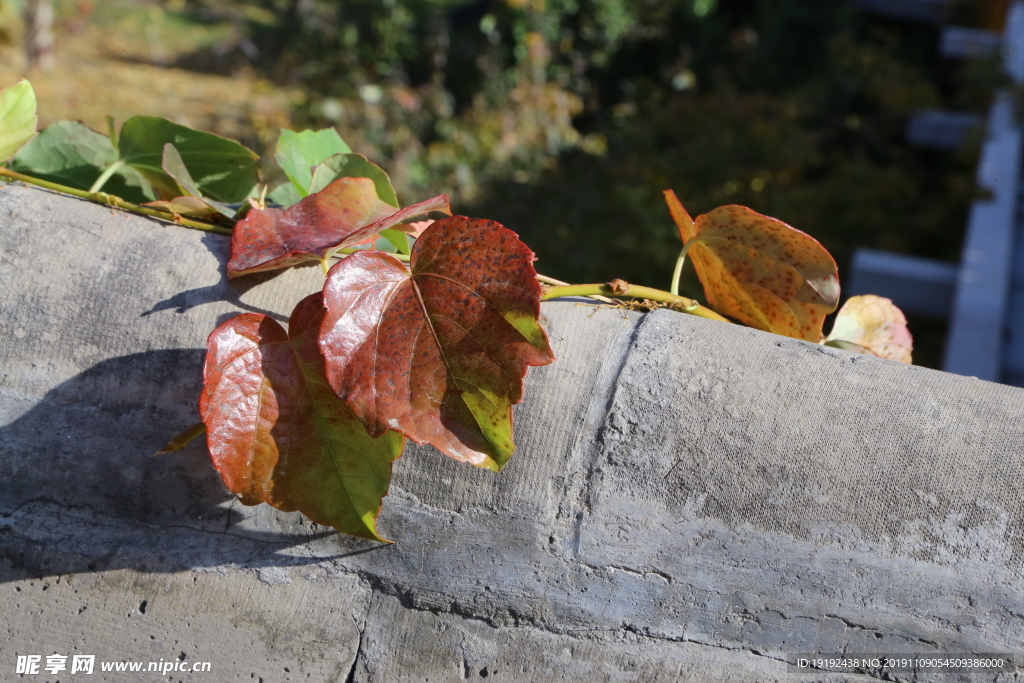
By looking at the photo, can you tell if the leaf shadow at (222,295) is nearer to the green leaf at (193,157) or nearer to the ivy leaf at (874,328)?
the green leaf at (193,157)

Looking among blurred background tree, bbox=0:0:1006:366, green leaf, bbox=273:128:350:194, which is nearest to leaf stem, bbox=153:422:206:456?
green leaf, bbox=273:128:350:194

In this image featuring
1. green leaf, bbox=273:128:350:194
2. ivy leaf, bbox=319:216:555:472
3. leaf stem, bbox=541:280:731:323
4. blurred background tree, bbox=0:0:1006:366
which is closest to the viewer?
ivy leaf, bbox=319:216:555:472

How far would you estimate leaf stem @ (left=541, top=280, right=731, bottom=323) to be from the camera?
0.82 metres

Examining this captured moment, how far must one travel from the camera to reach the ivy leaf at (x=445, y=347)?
0.68m

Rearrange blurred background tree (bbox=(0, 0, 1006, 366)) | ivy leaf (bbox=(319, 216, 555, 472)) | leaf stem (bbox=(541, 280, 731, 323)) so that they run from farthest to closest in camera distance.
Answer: blurred background tree (bbox=(0, 0, 1006, 366)) → leaf stem (bbox=(541, 280, 731, 323)) → ivy leaf (bbox=(319, 216, 555, 472))

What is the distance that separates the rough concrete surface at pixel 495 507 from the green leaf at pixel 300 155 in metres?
0.19

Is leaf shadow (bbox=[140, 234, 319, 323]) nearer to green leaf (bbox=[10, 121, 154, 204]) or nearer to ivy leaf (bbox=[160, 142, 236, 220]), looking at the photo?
ivy leaf (bbox=[160, 142, 236, 220])

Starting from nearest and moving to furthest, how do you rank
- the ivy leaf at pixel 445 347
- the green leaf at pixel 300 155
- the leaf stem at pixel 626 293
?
the ivy leaf at pixel 445 347, the leaf stem at pixel 626 293, the green leaf at pixel 300 155

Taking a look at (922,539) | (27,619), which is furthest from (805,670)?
(27,619)

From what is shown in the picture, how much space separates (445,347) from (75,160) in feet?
1.99

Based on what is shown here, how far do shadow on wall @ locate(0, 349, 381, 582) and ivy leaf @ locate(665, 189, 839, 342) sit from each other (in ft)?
1.61

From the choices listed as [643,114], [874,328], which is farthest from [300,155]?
[643,114]

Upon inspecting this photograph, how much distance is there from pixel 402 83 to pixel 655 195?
2.66 metres

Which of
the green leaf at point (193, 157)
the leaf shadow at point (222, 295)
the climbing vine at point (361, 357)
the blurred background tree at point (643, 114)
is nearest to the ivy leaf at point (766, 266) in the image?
the climbing vine at point (361, 357)
